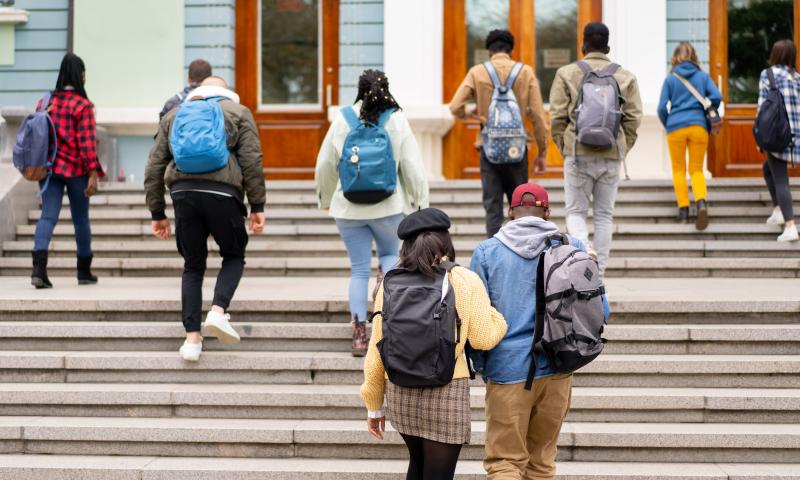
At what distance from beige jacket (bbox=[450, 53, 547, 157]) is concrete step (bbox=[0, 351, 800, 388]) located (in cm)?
222

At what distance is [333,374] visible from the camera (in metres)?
6.20

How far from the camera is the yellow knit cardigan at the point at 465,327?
4059 mm

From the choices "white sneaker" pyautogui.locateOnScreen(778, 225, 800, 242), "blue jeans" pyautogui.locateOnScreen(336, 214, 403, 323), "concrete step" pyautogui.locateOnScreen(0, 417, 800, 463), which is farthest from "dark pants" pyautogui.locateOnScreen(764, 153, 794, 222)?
"blue jeans" pyautogui.locateOnScreen(336, 214, 403, 323)

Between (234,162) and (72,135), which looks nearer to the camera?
(234,162)

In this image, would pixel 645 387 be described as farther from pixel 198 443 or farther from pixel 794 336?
pixel 198 443

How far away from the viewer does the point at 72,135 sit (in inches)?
316

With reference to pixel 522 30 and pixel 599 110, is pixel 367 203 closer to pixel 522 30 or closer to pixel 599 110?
pixel 599 110

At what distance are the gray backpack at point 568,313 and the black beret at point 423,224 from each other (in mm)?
482

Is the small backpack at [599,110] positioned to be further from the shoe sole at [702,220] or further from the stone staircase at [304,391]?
the shoe sole at [702,220]

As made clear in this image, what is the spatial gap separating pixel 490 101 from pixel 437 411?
4.16 meters

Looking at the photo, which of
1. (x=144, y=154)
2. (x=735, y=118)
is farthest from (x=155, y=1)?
(x=735, y=118)

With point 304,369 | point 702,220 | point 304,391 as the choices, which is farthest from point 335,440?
point 702,220

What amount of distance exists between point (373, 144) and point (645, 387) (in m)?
2.21

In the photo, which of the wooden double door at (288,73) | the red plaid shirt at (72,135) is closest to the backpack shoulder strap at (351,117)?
the red plaid shirt at (72,135)
